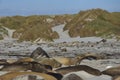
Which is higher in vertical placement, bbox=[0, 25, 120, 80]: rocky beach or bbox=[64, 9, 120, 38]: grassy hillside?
bbox=[64, 9, 120, 38]: grassy hillside

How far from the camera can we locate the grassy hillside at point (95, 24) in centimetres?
2602

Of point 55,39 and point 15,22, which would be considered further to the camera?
point 15,22

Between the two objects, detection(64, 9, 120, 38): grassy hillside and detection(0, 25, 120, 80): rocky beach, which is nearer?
detection(0, 25, 120, 80): rocky beach

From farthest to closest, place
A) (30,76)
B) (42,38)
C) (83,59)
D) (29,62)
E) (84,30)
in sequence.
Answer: (84,30), (42,38), (83,59), (29,62), (30,76)

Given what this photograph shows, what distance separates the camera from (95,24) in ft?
91.7

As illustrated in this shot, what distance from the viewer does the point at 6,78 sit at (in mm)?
5785

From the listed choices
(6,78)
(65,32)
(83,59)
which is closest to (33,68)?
(6,78)

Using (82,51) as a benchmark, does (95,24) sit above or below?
above

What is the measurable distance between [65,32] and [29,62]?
2182cm

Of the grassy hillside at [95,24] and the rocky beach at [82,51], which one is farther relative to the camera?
the grassy hillside at [95,24]

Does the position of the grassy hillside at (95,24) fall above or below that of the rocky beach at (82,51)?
above

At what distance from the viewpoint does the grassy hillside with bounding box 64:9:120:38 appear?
26016 mm

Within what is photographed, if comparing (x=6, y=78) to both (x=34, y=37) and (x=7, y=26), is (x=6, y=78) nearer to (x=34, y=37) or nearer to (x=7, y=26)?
(x=34, y=37)

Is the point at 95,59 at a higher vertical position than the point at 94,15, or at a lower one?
lower
